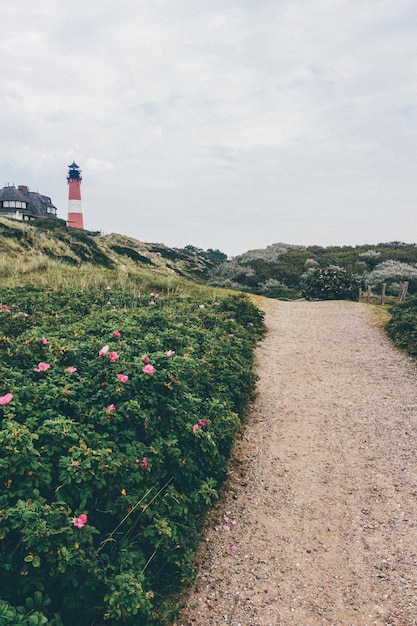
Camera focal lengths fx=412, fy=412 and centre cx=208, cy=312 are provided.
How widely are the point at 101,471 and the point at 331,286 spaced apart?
2170cm

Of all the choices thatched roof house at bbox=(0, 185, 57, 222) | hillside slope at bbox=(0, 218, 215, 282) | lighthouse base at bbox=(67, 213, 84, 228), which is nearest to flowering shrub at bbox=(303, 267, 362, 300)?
hillside slope at bbox=(0, 218, 215, 282)

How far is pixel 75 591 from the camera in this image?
3.29 meters

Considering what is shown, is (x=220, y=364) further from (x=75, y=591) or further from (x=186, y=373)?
(x=75, y=591)

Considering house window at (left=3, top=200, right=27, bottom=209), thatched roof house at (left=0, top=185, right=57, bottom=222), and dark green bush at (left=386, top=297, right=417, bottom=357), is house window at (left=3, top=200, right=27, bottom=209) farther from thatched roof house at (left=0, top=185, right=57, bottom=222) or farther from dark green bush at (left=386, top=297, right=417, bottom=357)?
dark green bush at (left=386, top=297, right=417, bottom=357)

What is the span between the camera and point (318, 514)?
507cm

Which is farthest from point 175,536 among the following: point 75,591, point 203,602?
point 75,591

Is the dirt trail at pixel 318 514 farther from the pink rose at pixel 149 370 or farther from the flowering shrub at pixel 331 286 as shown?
the flowering shrub at pixel 331 286

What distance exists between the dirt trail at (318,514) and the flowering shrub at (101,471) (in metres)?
0.43

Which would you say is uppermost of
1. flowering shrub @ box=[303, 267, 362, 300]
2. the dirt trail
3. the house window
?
the house window

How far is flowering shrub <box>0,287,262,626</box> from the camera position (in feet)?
10.5

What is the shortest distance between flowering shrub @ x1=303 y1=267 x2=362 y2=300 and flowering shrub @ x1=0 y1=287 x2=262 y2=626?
18.3 metres

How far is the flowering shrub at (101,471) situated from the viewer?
3.21 metres

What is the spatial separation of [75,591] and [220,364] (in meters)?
4.34

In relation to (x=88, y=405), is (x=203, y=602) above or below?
below
